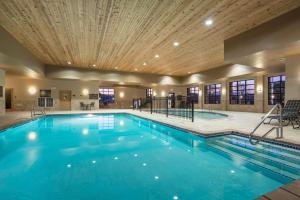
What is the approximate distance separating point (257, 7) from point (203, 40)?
7.63ft

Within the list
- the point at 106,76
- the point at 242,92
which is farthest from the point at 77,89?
the point at 242,92

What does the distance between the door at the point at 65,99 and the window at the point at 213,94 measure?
11.3 m

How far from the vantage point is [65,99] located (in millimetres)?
13188

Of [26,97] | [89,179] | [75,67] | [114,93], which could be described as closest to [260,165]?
[89,179]

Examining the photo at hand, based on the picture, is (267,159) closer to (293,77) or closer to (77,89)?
(293,77)

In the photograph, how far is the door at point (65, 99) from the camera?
1306 cm

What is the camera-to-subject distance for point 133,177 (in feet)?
7.97

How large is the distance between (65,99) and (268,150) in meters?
13.3

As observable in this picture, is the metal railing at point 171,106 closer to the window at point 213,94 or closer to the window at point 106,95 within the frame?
the window at point 213,94

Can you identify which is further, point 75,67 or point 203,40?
point 75,67

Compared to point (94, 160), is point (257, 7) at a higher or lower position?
higher

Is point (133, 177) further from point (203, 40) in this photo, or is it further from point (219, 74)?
point (219, 74)

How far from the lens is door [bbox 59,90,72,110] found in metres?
13.1

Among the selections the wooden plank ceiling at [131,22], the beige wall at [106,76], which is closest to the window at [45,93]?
the beige wall at [106,76]
